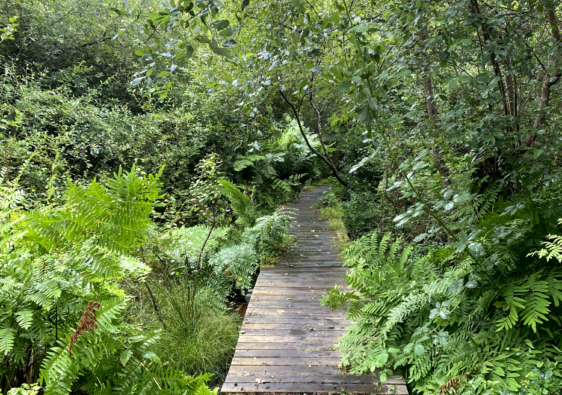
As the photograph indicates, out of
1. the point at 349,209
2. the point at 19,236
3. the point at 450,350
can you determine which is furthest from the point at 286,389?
the point at 349,209

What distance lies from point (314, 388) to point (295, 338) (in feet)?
1.94

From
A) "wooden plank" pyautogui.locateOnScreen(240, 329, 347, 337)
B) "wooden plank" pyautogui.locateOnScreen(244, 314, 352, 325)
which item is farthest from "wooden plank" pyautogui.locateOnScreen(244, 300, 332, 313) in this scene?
"wooden plank" pyautogui.locateOnScreen(240, 329, 347, 337)

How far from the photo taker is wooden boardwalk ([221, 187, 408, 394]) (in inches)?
86.8

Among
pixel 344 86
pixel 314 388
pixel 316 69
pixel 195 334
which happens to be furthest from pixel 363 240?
pixel 344 86

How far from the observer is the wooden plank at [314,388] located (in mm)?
2129

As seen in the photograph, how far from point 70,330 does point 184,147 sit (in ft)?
19.8

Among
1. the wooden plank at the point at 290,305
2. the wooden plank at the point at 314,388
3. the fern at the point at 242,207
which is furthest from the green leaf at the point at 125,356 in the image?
the fern at the point at 242,207

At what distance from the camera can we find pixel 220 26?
4.08 feet

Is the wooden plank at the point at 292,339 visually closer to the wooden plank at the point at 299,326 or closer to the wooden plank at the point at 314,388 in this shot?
the wooden plank at the point at 299,326

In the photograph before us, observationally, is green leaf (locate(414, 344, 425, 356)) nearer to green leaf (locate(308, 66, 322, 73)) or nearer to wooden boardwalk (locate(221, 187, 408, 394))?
wooden boardwalk (locate(221, 187, 408, 394))

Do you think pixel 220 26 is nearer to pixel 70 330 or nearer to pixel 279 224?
pixel 70 330

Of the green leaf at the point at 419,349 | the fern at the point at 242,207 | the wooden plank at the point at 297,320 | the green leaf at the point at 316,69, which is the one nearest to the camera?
the green leaf at the point at 316,69

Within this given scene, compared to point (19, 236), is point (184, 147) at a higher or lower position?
higher

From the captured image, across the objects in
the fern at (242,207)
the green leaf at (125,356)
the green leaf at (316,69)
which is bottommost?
the green leaf at (125,356)
